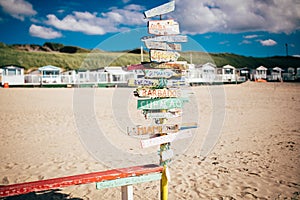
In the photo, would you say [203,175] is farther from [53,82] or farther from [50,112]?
[53,82]

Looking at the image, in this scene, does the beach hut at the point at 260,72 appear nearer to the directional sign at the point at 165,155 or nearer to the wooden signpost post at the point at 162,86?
the wooden signpost post at the point at 162,86

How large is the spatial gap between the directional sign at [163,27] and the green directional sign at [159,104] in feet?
2.84

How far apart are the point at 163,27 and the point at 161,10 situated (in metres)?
0.22

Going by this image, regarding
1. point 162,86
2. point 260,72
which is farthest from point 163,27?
point 260,72

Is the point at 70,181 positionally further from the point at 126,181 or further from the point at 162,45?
the point at 162,45

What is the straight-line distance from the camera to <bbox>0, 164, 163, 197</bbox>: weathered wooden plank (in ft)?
8.57

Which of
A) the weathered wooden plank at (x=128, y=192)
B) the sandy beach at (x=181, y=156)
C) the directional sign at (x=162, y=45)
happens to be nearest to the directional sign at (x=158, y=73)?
the directional sign at (x=162, y=45)

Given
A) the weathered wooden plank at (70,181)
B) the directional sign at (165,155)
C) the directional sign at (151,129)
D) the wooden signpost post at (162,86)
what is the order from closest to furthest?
the weathered wooden plank at (70,181)
the directional sign at (151,129)
the wooden signpost post at (162,86)
the directional sign at (165,155)

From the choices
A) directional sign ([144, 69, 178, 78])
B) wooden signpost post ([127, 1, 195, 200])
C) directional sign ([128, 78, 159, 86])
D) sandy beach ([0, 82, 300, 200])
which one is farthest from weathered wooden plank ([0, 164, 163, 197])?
directional sign ([144, 69, 178, 78])

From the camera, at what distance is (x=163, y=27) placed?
3346 millimetres

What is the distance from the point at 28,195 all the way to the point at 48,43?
186957 mm

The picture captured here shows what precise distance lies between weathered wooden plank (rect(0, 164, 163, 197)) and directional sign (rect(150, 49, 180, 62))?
54.3 inches

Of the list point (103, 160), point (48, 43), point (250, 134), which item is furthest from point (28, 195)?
point (48, 43)

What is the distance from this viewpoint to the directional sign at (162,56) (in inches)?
128
